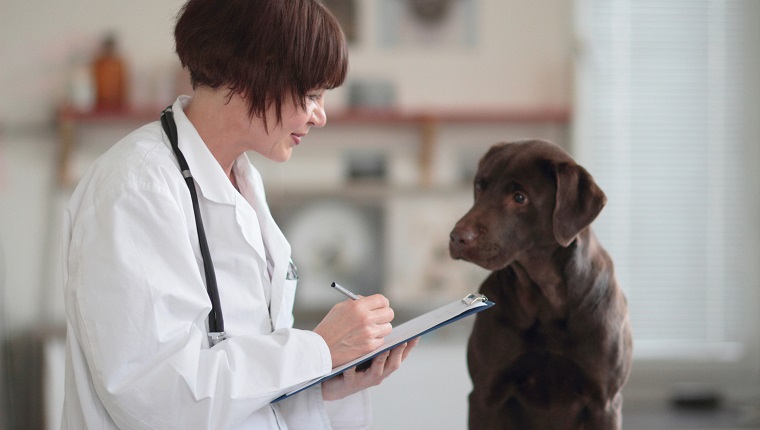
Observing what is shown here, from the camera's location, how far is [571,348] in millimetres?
1340

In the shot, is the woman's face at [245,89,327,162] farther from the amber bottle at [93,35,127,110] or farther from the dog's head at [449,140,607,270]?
the amber bottle at [93,35,127,110]

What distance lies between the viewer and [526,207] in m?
1.40

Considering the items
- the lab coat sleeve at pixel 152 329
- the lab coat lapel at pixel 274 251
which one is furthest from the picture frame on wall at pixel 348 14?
the lab coat sleeve at pixel 152 329

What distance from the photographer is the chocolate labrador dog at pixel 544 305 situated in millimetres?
1341

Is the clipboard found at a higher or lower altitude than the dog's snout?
lower

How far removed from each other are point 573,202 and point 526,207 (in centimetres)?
9

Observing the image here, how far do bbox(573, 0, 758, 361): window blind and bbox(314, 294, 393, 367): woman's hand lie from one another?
2673 millimetres

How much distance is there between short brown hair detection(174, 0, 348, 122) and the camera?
1224mm

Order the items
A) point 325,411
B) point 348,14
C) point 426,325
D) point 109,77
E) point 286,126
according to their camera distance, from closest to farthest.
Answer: point 426,325 < point 286,126 < point 325,411 < point 109,77 < point 348,14

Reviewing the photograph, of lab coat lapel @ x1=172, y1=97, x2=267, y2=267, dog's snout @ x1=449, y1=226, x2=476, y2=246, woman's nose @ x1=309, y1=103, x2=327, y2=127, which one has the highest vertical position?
woman's nose @ x1=309, y1=103, x2=327, y2=127

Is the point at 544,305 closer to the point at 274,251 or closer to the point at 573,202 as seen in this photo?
the point at 573,202

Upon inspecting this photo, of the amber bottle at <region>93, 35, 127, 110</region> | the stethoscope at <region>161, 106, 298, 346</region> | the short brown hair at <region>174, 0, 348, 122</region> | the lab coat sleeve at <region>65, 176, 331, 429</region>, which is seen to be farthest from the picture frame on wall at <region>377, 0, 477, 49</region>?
the lab coat sleeve at <region>65, 176, 331, 429</region>

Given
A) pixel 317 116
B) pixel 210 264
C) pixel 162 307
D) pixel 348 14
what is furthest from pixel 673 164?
pixel 162 307

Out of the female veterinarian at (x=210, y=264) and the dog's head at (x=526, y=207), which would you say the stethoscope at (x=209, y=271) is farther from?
the dog's head at (x=526, y=207)
